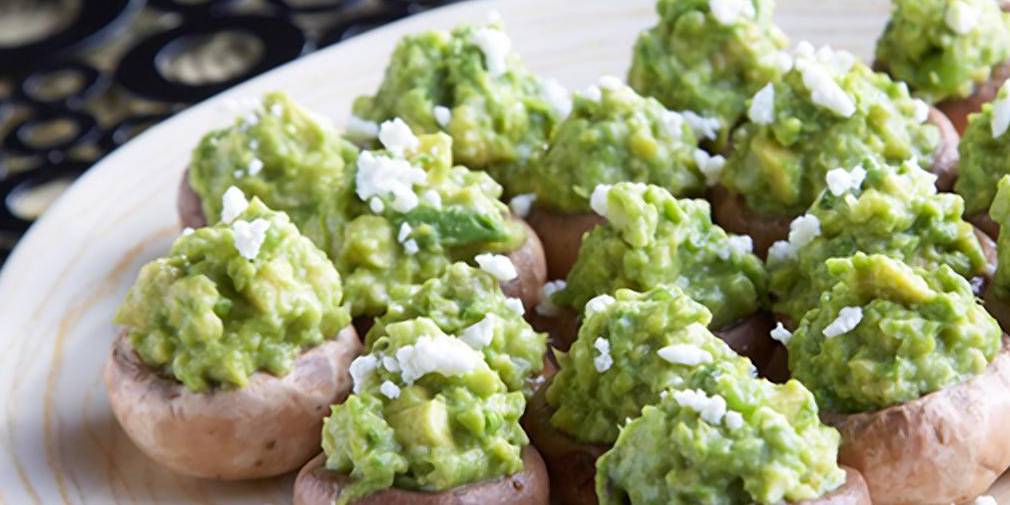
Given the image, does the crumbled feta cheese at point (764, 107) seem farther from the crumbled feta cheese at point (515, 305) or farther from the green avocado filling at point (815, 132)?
the crumbled feta cheese at point (515, 305)

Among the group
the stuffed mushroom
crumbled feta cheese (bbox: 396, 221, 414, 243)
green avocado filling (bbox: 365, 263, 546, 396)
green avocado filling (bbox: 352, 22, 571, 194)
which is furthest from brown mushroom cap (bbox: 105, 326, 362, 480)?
green avocado filling (bbox: 352, 22, 571, 194)

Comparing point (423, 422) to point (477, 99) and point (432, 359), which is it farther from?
point (477, 99)

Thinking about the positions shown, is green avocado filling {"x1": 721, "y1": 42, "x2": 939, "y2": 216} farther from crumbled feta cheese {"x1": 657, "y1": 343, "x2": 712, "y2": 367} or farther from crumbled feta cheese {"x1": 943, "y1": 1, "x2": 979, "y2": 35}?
crumbled feta cheese {"x1": 657, "y1": 343, "x2": 712, "y2": 367}

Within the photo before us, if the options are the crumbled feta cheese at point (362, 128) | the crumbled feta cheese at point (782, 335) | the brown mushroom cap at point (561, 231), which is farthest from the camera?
the crumbled feta cheese at point (362, 128)

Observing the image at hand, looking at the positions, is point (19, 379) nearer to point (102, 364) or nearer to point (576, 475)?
point (102, 364)

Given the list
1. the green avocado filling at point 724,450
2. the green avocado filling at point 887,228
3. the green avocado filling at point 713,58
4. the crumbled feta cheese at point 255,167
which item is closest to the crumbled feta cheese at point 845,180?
the green avocado filling at point 887,228

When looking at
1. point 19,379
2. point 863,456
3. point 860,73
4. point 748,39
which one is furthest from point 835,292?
point 19,379

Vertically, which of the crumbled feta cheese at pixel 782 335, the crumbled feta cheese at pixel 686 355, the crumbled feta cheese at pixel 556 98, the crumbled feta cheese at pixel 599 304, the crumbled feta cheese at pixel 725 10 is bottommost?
the crumbled feta cheese at pixel 556 98
